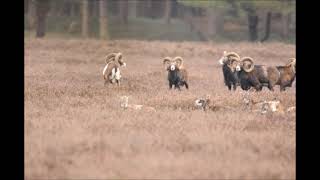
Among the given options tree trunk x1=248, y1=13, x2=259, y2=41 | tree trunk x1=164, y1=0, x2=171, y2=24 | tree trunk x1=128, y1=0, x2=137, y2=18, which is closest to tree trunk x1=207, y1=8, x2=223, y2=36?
tree trunk x1=248, y1=13, x2=259, y2=41

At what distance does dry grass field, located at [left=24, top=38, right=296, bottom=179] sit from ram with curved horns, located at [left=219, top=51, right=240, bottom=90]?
0.29m

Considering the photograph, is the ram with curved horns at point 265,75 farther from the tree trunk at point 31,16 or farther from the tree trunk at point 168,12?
the tree trunk at point 31,16

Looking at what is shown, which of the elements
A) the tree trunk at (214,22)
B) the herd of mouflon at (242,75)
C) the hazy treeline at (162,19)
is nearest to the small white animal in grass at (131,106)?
the herd of mouflon at (242,75)

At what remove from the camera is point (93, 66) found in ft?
54.3

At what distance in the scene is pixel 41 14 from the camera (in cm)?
2806

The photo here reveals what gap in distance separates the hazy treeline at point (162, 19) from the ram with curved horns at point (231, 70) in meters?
13.3

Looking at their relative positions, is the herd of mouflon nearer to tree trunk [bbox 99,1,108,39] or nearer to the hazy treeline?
the hazy treeline

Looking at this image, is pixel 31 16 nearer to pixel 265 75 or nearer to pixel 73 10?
pixel 73 10

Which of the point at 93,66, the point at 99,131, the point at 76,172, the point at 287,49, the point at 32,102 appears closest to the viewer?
the point at 76,172

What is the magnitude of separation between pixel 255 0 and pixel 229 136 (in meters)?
20.2

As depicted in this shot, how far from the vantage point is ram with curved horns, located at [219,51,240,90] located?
1373 centimetres

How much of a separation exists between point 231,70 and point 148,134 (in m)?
5.94
